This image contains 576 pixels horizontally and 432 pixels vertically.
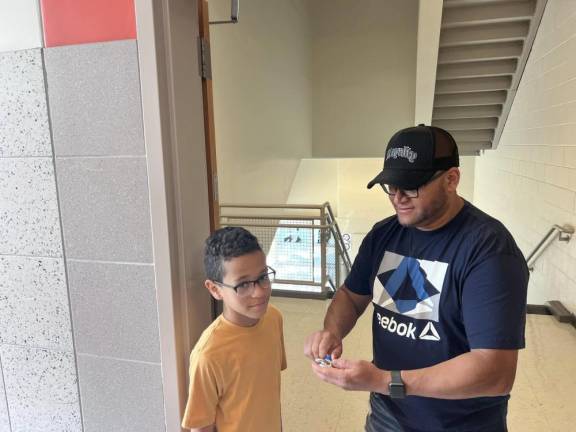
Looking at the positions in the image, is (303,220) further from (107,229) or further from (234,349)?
(234,349)

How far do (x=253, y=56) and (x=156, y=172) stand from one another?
4130 millimetres

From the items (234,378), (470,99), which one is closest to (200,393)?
(234,378)

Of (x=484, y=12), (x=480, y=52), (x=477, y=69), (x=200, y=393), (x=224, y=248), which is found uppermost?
(x=484, y=12)

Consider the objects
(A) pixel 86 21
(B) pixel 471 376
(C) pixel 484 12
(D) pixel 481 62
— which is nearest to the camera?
(B) pixel 471 376

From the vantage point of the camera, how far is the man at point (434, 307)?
100 centimetres

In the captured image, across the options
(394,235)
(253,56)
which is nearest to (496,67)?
(253,56)

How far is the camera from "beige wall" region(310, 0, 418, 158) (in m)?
7.24

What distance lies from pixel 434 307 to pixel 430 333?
70 mm

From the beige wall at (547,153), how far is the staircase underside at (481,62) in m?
0.21

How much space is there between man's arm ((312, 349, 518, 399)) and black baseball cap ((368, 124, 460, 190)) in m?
0.44

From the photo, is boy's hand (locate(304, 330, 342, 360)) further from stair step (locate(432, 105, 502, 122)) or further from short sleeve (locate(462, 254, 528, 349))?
stair step (locate(432, 105, 502, 122))

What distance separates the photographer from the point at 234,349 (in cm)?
114

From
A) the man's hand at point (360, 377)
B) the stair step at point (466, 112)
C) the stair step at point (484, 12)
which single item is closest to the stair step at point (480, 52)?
the stair step at point (484, 12)

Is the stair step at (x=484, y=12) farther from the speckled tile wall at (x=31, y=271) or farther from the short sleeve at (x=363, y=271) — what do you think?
the speckled tile wall at (x=31, y=271)
